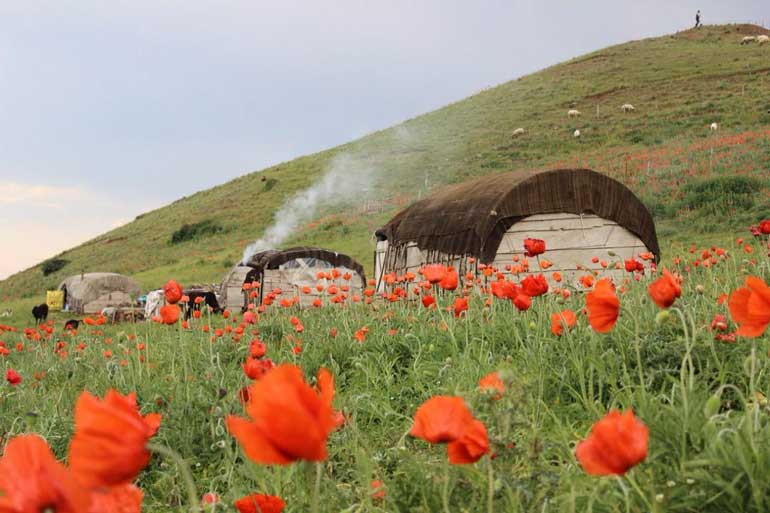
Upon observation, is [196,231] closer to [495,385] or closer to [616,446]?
[495,385]

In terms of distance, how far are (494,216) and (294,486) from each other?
30.6 ft

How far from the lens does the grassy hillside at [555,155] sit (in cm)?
2788

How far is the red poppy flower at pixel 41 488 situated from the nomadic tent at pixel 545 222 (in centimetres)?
1107

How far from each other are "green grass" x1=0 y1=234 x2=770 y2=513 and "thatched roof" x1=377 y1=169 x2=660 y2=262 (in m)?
5.08

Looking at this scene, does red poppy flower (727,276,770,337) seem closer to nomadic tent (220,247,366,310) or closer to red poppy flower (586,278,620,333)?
red poppy flower (586,278,620,333)

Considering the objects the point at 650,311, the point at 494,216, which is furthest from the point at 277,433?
the point at 494,216

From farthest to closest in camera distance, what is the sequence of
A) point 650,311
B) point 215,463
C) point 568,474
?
point 650,311
point 215,463
point 568,474

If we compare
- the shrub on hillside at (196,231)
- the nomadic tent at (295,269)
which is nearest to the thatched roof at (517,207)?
the nomadic tent at (295,269)

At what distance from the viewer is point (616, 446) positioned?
134 cm

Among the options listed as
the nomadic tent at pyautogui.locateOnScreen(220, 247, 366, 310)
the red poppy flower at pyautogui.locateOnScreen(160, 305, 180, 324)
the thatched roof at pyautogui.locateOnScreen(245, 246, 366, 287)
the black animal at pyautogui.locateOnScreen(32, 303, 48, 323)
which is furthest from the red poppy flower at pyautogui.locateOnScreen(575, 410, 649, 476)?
the black animal at pyautogui.locateOnScreen(32, 303, 48, 323)

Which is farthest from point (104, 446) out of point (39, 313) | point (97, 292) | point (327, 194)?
point (327, 194)

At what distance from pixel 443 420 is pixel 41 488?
0.83 meters

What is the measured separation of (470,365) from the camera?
4070mm

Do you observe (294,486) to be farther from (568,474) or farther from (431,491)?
(568,474)
